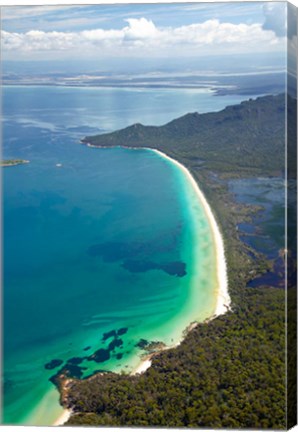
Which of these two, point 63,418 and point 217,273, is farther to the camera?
point 217,273

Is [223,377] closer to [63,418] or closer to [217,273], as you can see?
[63,418]

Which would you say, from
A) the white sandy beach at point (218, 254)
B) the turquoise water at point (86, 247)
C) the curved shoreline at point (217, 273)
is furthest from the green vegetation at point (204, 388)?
the white sandy beach at point (218, 254)

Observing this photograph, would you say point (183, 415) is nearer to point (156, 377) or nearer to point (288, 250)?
point (156, 377)

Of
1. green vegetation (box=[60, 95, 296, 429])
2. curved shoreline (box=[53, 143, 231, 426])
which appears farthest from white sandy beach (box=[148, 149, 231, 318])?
green vegetation (box=[60, 95, 296, 429])

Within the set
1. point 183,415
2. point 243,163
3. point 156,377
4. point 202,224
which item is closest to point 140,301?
point 156,377

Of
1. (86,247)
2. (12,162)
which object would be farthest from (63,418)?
(12,162)

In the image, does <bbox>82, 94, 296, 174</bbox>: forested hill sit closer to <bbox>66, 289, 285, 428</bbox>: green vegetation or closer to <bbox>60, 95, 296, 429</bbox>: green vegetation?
<bbox>60, 95, 296, 429</bbox>: green vegetation
